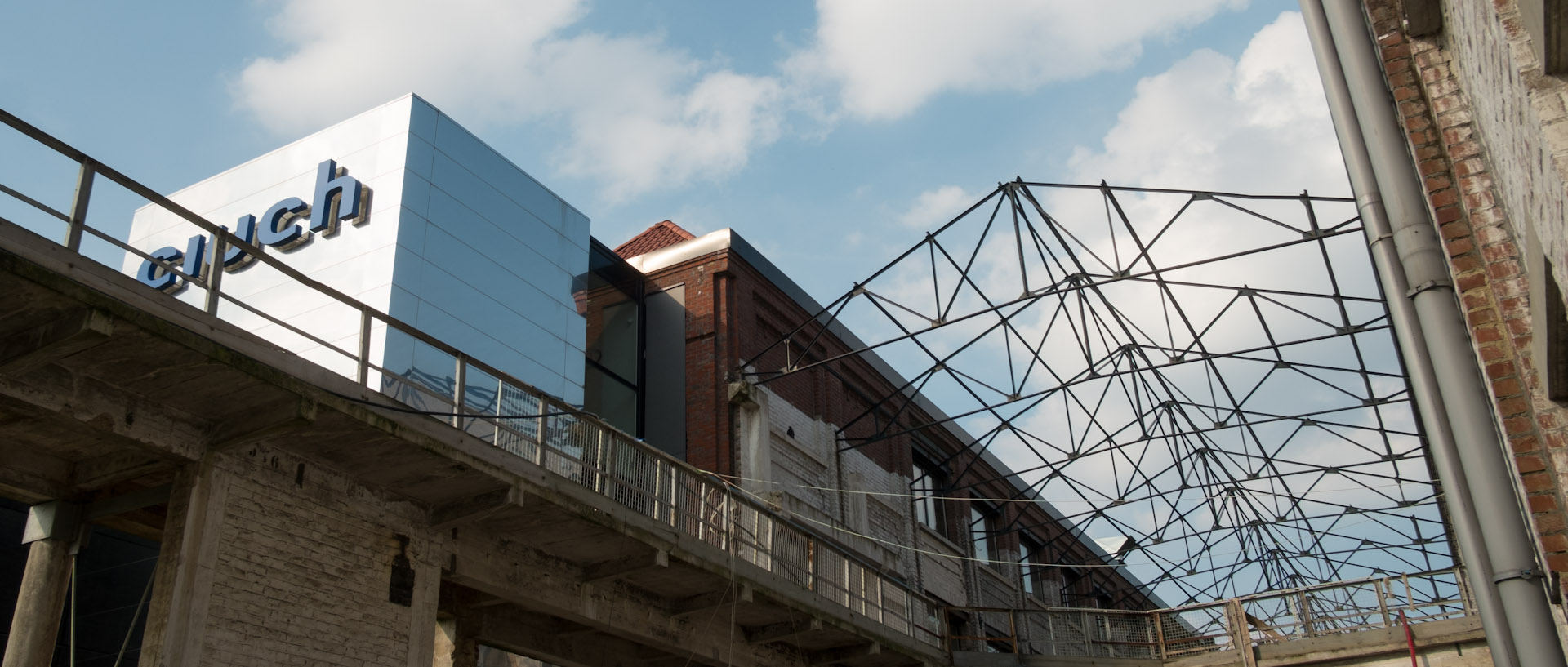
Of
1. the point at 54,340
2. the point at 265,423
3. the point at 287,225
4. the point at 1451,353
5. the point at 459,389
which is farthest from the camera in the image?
the point at 287,225

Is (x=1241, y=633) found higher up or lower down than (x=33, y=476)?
lower down

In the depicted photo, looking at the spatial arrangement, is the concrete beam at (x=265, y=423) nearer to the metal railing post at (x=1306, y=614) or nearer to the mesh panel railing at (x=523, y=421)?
the mesh panel railing at (x=523, y=421)

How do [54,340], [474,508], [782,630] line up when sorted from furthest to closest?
1. [782,630]
2. [474,508]
3. [54,340]

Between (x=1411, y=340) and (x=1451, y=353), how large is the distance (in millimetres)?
259

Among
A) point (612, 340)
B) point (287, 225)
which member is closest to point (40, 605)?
point (287, 225)

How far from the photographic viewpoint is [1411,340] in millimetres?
6297

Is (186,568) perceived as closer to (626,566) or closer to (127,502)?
(127,502)

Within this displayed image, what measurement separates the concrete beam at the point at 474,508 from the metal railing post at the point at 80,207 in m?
4.63

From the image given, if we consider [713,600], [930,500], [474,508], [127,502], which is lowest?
[713,600]

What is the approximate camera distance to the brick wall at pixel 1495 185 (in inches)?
156

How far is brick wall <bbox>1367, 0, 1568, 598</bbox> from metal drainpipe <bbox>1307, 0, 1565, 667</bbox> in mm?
99

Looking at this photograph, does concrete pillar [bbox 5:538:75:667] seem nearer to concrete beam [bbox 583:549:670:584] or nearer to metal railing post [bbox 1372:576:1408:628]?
concrete beam [bbox 583:549:670:584]

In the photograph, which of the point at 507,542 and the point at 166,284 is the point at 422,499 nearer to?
the point at 507,542

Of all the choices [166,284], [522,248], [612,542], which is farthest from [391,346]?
[166,284]
